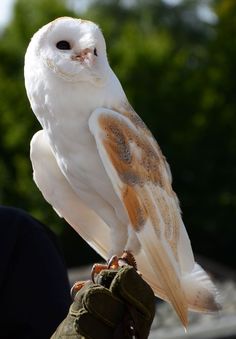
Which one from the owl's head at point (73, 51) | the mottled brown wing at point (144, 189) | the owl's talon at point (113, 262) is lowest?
the owl's talon at point (113, 262)

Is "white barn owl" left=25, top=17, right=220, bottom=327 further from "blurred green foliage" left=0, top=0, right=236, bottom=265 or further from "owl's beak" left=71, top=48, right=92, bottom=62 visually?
"blurred green foliage" left=0, top=0, right=236, bottom=265

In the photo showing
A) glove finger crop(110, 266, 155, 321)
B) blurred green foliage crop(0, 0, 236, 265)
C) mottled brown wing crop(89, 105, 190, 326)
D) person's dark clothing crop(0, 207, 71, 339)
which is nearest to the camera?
glove finger crop(110, 266, 155, 321)

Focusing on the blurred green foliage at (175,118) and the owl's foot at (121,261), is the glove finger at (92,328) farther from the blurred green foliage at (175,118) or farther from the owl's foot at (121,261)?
the blurred green foliage at (175,118)

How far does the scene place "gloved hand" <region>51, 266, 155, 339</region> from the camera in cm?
156

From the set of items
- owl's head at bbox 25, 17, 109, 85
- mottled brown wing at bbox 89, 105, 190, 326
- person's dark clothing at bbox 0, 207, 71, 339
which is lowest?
person's dark clothing at bbox 0, 207, 71, 339

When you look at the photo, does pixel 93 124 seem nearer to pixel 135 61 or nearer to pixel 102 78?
pixel 102 78

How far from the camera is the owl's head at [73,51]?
167cm

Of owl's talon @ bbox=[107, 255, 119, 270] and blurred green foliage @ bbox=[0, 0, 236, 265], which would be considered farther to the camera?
blurred green foliage @ bbox=[0, 0, 236, 265]

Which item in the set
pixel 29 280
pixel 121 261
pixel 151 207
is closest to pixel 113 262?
pixel 121 261

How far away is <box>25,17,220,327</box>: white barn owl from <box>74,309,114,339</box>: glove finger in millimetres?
155

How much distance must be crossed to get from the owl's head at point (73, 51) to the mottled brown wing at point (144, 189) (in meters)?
0.09

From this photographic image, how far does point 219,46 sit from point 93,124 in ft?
28.6

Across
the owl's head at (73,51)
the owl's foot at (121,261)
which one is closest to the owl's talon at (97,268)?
the owl's foot at (121,261)

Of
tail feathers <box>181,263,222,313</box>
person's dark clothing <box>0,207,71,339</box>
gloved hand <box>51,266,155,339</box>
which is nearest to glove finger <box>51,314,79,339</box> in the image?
gloved hand <box>51,266,155,339</box>
